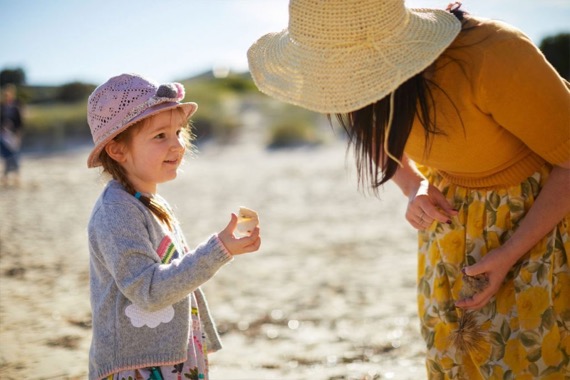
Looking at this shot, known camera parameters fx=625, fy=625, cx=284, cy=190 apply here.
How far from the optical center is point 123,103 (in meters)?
2.04

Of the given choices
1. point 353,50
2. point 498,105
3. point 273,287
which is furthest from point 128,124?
point 273,287

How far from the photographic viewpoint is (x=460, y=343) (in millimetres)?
2023

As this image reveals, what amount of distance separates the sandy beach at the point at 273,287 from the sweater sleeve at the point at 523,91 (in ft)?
1.57

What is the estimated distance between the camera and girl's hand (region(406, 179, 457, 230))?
2014mm

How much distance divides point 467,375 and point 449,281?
0.31m

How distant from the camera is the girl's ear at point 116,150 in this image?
2088mm

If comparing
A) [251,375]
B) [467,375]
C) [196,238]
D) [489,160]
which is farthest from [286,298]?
[489,160]

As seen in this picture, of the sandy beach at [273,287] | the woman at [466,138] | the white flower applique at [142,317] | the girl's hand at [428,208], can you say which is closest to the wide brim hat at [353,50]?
the woman at [466,138]

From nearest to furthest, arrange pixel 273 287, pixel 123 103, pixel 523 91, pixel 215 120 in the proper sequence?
pixel 523 91
pixel 123 103
pixel 273 287
pixel 215 120

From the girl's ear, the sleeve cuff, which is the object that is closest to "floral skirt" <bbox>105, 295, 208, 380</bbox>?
the sleeve cuff

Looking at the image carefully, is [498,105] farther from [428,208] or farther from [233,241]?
[233,241]

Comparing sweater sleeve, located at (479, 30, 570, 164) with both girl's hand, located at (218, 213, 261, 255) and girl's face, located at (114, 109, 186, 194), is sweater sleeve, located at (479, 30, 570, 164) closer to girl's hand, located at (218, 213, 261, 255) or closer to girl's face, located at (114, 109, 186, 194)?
girl's hand, located at (218, 213, 261, 255)

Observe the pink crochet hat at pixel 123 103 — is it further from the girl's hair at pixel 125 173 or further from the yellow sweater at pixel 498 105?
the yellow sweater at pixel 498 105

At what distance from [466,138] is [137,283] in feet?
3.50
